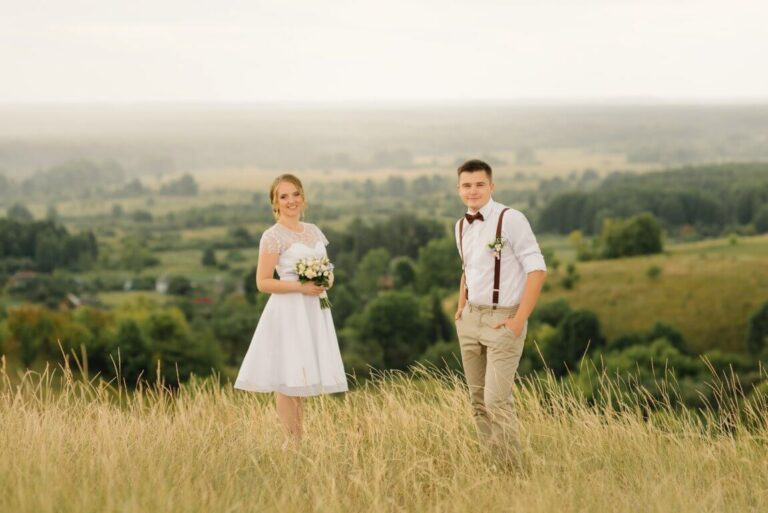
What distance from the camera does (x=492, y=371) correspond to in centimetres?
666

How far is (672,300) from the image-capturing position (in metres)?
133

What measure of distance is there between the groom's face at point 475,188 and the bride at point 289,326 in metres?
1.23

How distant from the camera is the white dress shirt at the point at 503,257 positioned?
656 cm

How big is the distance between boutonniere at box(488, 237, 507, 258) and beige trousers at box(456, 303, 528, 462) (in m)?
0.36

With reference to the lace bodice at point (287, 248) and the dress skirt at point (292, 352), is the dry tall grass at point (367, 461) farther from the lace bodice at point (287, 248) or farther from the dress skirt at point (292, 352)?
the lace bodice at point (287, 248)

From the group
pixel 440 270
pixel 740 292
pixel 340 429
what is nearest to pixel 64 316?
pixel 440 270

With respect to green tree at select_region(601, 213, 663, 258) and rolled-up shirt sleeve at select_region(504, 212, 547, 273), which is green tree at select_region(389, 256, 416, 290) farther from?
rolled-up shirt sleeve at select_region(504, 212, 547, 273)

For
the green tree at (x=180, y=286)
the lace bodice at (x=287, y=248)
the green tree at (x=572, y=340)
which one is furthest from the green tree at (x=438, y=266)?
the lace bodice at (x=287, y=248)

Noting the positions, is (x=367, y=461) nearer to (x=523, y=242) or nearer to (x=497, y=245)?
(x=497, y=245)

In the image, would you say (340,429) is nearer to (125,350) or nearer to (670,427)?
(670,427)

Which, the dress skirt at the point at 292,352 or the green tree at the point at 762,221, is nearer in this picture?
the dress skirt at the point at 292,352

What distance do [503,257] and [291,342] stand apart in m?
1.70

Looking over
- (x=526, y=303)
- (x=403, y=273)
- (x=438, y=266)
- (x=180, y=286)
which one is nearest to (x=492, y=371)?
(x=526, y=303)

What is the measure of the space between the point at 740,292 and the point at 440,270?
39539 millimetres
